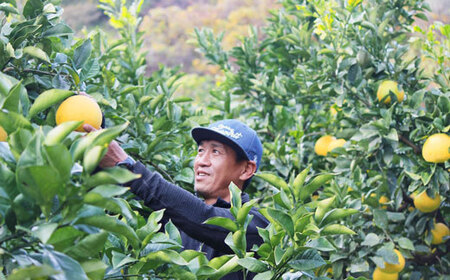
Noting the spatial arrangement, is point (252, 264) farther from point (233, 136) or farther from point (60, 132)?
point (233, 136)

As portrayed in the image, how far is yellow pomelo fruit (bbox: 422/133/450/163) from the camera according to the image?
7.89ft

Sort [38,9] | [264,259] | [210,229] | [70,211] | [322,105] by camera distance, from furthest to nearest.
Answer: [322,105] < [210,229] < [38,9] < [264,259] < [70,211]

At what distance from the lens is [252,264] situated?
138cm

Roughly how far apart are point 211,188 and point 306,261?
0.73 meters

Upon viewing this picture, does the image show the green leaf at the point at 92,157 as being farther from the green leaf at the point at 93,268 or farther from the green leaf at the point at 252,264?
the green leaf at the point at 252,264

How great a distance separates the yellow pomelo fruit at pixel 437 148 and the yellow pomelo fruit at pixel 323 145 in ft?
2.03

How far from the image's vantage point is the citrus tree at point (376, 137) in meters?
2.58

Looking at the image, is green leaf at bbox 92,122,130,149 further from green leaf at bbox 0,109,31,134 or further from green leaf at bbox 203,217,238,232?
green leaf at bbox 203,217,238,232

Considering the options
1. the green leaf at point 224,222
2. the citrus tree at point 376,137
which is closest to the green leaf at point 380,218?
the citrus tree at point 376,137

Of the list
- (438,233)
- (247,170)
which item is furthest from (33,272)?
(438,233)

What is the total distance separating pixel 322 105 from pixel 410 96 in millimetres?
787

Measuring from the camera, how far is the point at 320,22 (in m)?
2.80

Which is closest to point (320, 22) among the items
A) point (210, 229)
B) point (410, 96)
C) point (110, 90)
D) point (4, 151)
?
point (410, 96)

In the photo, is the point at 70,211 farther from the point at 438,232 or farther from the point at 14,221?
the point at 438,232
